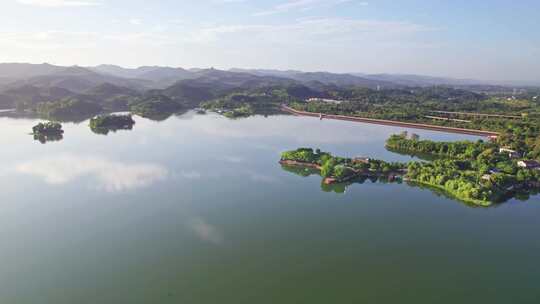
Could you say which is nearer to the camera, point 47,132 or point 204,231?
point 204,231

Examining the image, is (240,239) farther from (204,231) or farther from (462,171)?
(462,171)

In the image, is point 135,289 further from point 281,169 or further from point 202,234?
point 281,169

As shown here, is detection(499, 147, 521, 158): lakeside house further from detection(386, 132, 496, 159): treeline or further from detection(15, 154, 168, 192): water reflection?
detection(15, 154, 168, 192): water reflection

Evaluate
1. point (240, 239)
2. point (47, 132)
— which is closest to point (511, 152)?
point (240, 239)

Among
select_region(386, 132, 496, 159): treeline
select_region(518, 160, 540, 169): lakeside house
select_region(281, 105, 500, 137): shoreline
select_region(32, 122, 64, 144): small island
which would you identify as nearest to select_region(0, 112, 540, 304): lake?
select_region(518, 160, 540, 169): lakeside house

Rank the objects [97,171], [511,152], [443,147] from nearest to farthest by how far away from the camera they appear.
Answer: [97,171]
[511,152]
[443,147]

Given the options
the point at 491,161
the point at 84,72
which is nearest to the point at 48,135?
the point at 491,161
